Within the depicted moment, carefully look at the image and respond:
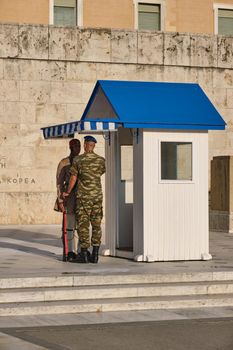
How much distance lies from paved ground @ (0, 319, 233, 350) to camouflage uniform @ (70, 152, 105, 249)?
12.2 feet

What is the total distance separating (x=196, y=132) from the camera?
1536 centimetres

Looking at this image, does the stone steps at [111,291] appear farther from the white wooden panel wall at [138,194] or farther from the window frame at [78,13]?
the window frame at [78,13]

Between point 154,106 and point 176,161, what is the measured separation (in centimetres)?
96

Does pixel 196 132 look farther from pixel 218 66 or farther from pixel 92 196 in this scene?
pixel 218 66

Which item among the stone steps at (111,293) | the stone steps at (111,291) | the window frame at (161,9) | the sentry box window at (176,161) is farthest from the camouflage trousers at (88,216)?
the window frame at (161,9)

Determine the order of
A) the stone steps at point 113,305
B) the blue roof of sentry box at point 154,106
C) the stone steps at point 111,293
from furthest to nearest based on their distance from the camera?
the blue roof of sentry box at point 154,106 < the stone steps at point 111,293 < the stone steps at point 113,305

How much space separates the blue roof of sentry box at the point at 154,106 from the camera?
14844 mm

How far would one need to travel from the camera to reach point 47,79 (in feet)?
83.1

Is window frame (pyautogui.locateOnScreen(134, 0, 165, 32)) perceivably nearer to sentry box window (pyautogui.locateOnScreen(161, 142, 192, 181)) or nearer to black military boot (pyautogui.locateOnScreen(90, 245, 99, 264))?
sentry box window (pyautogui.locateOnScreen(161, 142, 192, 181))

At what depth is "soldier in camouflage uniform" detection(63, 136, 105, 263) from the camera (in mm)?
14547

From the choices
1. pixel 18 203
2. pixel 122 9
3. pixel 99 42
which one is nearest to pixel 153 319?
pixel 18 203

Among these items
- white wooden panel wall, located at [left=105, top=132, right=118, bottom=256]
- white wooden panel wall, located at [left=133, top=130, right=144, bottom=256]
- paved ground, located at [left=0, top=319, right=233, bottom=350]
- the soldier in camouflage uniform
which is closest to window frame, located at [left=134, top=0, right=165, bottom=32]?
white wooden panel wall, located at [left=105, top=132, right=118, bottom=256]

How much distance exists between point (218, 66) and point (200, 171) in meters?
12.0

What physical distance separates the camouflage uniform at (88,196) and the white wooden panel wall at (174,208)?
2.67ft
